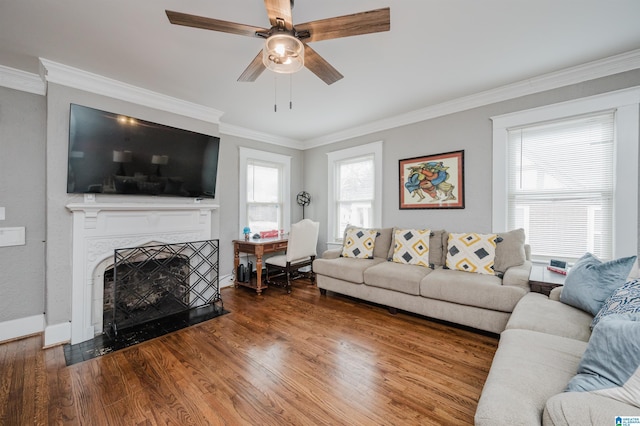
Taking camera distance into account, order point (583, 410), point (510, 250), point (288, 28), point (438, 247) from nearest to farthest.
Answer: point (583, 410) → point (288, 28) → point (510, 250) → point (438, 247)

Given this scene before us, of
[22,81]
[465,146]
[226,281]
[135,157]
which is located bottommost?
[226,281]

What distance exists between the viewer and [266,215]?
4.70 m

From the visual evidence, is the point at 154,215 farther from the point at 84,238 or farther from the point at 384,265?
the point at 384,265

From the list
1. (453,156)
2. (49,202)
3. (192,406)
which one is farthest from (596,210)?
(49,202)

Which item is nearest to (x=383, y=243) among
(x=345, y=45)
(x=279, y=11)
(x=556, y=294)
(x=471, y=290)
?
(x=471, y=290)

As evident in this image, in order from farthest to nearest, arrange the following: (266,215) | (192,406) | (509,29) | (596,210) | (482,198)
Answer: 1. (266,215)
2. (482,198)
3. (596,210)
4. (509,29)
5. (192,406)

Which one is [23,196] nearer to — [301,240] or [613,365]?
[301,240]

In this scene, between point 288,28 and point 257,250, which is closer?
point 288,28

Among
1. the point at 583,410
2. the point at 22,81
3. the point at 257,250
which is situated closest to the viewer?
the point at 583,410

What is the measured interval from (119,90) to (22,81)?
0.78 metres

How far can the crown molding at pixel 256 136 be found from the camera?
409cm

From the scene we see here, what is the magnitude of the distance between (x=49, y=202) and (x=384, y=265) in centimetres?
346

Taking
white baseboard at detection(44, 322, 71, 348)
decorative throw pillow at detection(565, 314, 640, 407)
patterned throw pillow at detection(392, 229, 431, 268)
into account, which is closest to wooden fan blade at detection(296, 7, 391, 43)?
decorative throw pillow at detection(565, 314, 640, 407)

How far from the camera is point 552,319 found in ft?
5.51
